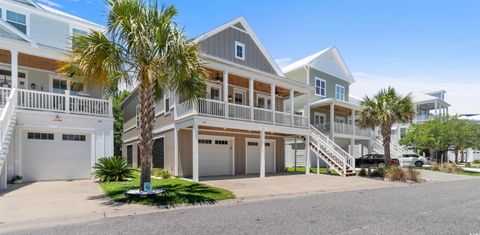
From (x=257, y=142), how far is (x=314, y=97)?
368 inches

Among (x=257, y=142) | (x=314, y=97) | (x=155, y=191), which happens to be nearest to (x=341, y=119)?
(x=314, y=97)

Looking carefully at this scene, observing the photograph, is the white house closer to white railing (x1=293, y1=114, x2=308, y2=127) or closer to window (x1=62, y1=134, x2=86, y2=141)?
window (x1=62, y1=134, x2=86, y2=141)

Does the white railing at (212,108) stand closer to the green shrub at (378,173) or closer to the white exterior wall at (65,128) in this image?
the white exterior wall at (65,128)

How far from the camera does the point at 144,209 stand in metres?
8.48

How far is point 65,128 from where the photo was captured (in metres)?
14.4

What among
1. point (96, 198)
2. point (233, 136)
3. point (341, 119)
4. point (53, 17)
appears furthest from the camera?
point (341, 119)

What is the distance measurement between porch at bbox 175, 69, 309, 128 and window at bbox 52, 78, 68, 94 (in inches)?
243

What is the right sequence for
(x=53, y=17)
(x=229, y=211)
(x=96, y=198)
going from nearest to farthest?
1. (x=229, y=211)
2. (x=96, y=198)
3. (x=53, y=17)

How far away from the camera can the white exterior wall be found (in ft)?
43.5

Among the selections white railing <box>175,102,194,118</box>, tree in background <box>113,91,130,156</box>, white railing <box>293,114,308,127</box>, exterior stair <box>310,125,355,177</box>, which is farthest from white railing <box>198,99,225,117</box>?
tree in background <box>113,91,130,156</box>

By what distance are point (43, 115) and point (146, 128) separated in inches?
274

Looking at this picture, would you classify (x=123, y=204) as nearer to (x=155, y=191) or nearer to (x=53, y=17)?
(x=155, y=191)

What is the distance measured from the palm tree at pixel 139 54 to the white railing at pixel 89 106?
5.57 metres

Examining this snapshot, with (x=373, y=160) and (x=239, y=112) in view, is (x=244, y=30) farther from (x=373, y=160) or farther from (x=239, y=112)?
(x=373, y=160)
